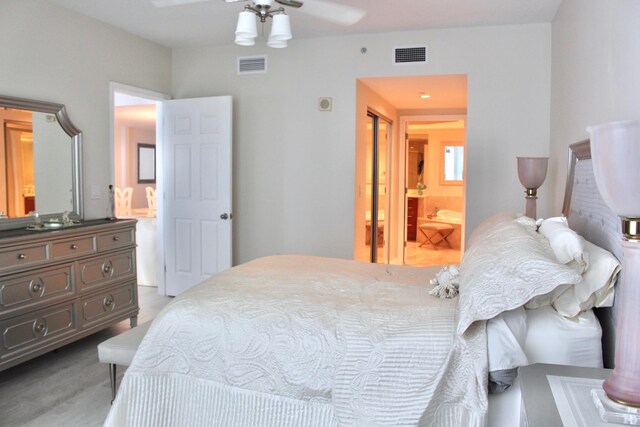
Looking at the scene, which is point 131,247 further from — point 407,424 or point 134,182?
point 134,182

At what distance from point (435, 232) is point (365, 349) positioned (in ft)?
25.0

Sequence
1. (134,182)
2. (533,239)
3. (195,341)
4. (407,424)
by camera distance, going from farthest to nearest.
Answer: (134,182) < (195,341) < (533,239) < (407,424)

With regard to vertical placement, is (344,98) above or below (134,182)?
above

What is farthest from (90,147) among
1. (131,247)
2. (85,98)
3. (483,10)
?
(483,10)

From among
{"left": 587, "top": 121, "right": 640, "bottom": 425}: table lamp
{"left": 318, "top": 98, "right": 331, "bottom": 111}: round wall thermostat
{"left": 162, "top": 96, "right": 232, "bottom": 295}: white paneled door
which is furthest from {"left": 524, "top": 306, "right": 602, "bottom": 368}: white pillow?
{"left": 162, "top": 96, "right": 232, "bottom": 295}: white paneled door

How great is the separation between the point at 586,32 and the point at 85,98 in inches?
150

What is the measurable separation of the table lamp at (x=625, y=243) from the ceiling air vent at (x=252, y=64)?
13.6 ft

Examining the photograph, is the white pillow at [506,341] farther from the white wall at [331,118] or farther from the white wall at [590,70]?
the white wall at [331,118]

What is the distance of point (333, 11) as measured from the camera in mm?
4000

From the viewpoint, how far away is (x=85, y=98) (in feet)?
14.0

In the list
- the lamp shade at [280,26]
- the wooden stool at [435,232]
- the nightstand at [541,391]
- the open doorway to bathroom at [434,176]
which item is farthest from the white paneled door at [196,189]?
the open doorway to bathroom at [434,176]

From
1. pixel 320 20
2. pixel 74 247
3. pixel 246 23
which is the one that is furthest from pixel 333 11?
pixel 74 247

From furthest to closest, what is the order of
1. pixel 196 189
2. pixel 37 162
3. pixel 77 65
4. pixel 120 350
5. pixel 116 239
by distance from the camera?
pixel 196 189, pixel 77 65, pixel 116 239, pixel 37 162, pixel 120 350

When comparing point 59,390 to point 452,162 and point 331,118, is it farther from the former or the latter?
point 452,162
